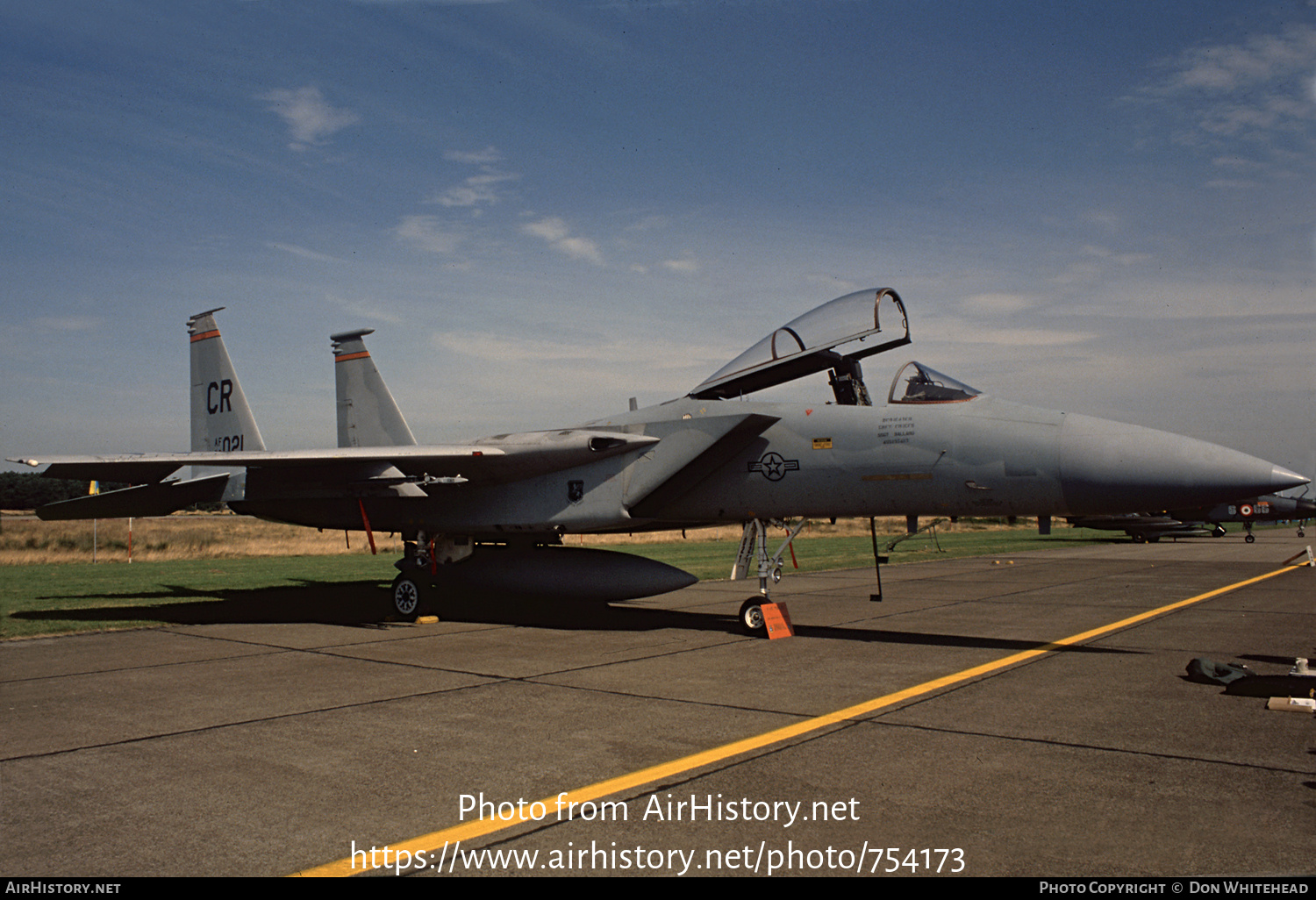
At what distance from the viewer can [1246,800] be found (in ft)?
13.1

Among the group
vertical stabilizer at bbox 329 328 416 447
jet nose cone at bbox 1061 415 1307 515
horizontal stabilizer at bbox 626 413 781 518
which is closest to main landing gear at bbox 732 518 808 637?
horizontal stabilizer at bbox 626 413 781 518

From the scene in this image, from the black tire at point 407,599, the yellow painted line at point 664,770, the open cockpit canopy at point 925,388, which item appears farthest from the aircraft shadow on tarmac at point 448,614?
the open cockpit canopy at point 925,388

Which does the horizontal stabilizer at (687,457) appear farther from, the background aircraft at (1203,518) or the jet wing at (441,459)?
the background aircraft at (1203,518)

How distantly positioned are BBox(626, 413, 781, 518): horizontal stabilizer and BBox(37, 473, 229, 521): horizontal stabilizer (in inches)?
242

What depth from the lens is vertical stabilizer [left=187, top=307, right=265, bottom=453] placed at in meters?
14.3

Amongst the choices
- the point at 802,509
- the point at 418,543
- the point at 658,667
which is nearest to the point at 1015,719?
the point at 658,667

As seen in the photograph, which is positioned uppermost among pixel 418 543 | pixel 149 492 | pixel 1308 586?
pixel 149 492

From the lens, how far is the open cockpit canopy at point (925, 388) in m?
8.73

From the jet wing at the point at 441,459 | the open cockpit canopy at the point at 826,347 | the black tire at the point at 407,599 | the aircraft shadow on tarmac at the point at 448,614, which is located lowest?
the aircraft shadow on tarmac at the point at 448,614

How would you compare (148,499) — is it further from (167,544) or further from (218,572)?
(167,544)

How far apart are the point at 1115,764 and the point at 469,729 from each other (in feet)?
12.2

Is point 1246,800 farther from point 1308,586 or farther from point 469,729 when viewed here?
point 1308,586

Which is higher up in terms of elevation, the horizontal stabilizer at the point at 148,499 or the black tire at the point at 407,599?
the horizontal stabilizer at the point at 148,499

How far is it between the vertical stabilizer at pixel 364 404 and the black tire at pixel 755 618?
7.14 metres
